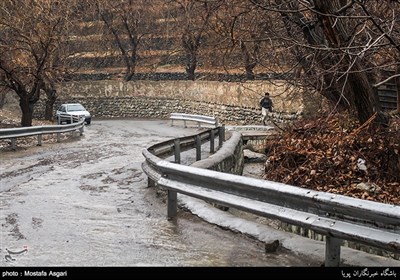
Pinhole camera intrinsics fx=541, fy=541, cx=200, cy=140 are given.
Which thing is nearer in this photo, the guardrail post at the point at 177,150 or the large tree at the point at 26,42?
the guardrail post at the point at 177,150

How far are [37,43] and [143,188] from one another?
17187 mm

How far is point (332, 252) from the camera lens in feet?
16.7

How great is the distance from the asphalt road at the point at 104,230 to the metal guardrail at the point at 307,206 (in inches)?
18.0

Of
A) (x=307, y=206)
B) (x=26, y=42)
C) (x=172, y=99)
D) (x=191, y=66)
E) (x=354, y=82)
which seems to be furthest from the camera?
(x=191, y=66)

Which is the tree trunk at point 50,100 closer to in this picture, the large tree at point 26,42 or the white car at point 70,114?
the white car at point 70,114

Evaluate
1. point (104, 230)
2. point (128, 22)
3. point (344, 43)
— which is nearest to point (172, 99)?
point (128, 22)

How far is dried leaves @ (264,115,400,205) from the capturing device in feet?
36.8

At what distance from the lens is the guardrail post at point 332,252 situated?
506cm

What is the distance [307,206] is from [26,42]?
2225cm

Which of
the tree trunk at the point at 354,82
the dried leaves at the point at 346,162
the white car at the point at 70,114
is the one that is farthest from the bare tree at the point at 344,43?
the white car at the point at 70,114

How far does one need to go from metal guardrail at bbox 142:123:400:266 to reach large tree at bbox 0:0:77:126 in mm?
19336

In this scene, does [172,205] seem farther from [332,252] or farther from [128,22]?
[128,22]

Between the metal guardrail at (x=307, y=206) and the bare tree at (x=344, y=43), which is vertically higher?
the bare tree at (x=344, y=43)

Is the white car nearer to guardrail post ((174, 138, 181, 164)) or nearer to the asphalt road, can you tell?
the asphalt road
